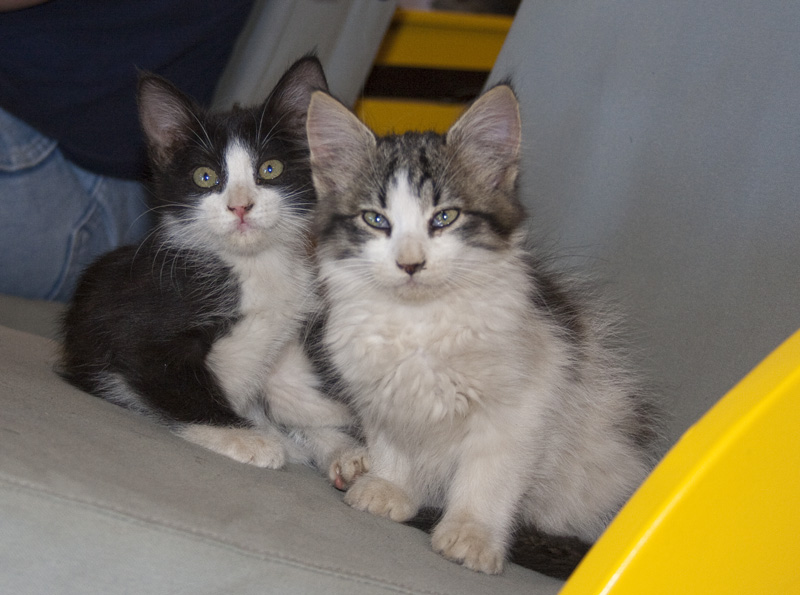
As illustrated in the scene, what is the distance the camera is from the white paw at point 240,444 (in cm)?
130

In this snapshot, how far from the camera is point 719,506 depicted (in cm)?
84

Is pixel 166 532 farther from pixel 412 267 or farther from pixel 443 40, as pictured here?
pixel 443 40

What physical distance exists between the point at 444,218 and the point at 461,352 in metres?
0.22

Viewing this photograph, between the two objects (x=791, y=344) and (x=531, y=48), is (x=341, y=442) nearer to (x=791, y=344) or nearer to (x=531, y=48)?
(x=791, y=344)

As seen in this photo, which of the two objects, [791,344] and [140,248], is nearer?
[791,344]

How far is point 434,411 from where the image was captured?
4.08 feet

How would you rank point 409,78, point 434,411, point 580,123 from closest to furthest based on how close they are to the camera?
point 434,411 → point 580,123 → point 409,78

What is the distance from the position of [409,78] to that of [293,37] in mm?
925

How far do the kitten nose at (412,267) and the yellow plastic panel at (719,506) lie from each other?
493 millimetres

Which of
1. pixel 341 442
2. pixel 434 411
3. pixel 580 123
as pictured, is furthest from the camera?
pixel 580 123

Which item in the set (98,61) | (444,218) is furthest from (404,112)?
(444,218)

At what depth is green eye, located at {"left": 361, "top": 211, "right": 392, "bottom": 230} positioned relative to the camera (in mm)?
1299

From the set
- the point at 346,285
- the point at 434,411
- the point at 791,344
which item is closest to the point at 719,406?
the point at 791,344

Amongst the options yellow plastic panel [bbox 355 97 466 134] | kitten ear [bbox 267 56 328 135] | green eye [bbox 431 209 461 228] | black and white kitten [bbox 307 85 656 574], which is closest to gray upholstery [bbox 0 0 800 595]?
black and white kitten [bbox 307 85 656 574]
